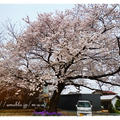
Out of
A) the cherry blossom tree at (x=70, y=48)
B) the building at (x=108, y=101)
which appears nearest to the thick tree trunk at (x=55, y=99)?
the cherry blossom tree at (x=70, y=48)

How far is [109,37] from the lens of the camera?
3.32 meters

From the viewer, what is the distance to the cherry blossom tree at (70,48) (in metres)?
→ 3.15

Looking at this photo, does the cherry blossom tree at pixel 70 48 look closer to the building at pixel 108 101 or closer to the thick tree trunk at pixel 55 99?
the thick tree trunk at pixel 55 99

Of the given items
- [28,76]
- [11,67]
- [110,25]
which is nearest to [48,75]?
[28,76]

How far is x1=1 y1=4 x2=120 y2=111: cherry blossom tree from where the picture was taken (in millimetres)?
3151

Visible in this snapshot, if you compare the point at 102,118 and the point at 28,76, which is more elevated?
the point at 28,76

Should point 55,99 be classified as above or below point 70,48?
below

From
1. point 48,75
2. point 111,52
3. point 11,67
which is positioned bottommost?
point 48,75

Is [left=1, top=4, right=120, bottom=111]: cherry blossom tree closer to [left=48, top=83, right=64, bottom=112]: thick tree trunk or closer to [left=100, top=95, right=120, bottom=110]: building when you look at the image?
[left=48, top=83, right=64, bottom=112]: thick tree trunk

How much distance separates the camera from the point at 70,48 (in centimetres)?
303
